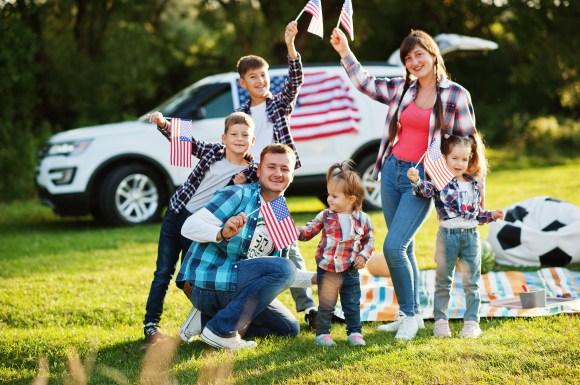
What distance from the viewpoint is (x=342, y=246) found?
4676 millimetres

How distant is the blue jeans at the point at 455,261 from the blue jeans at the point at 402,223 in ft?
0.54

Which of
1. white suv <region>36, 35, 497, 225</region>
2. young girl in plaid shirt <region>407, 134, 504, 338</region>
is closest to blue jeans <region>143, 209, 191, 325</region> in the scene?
young girl in plaid shirt <region>407, 134, 504, 338</region>

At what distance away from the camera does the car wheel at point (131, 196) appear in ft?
32.7

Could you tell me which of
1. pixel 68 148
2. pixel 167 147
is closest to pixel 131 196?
pixel 167 147

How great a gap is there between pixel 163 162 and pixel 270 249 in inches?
219

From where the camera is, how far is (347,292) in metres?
4.71

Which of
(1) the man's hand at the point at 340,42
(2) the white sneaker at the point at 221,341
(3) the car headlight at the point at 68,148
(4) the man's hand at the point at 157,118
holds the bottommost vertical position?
(2) the white sneaker at the point at 221,341

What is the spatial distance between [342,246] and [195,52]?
577 inches

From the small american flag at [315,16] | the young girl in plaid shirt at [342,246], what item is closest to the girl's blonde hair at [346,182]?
the young girl in plaid shirt at [342,246]

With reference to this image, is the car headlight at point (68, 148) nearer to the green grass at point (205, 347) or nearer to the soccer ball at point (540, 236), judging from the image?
the green grass at point (205, 347)

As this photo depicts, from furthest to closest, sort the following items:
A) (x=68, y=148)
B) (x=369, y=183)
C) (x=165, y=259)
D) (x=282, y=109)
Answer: (x=369, y=183) → (x=68, y=148) → (x=282, y=109) → (x=165, y=259)

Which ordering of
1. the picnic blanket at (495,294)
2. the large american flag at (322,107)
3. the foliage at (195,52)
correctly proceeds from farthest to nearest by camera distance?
the foliage at (195,52) < the large american flag at (322,107) < the picnic blanket at (495,294)

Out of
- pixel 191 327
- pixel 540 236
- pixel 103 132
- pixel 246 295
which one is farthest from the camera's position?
pixel 103 132

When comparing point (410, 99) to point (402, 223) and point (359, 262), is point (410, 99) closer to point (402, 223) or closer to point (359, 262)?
point (402, 223)
